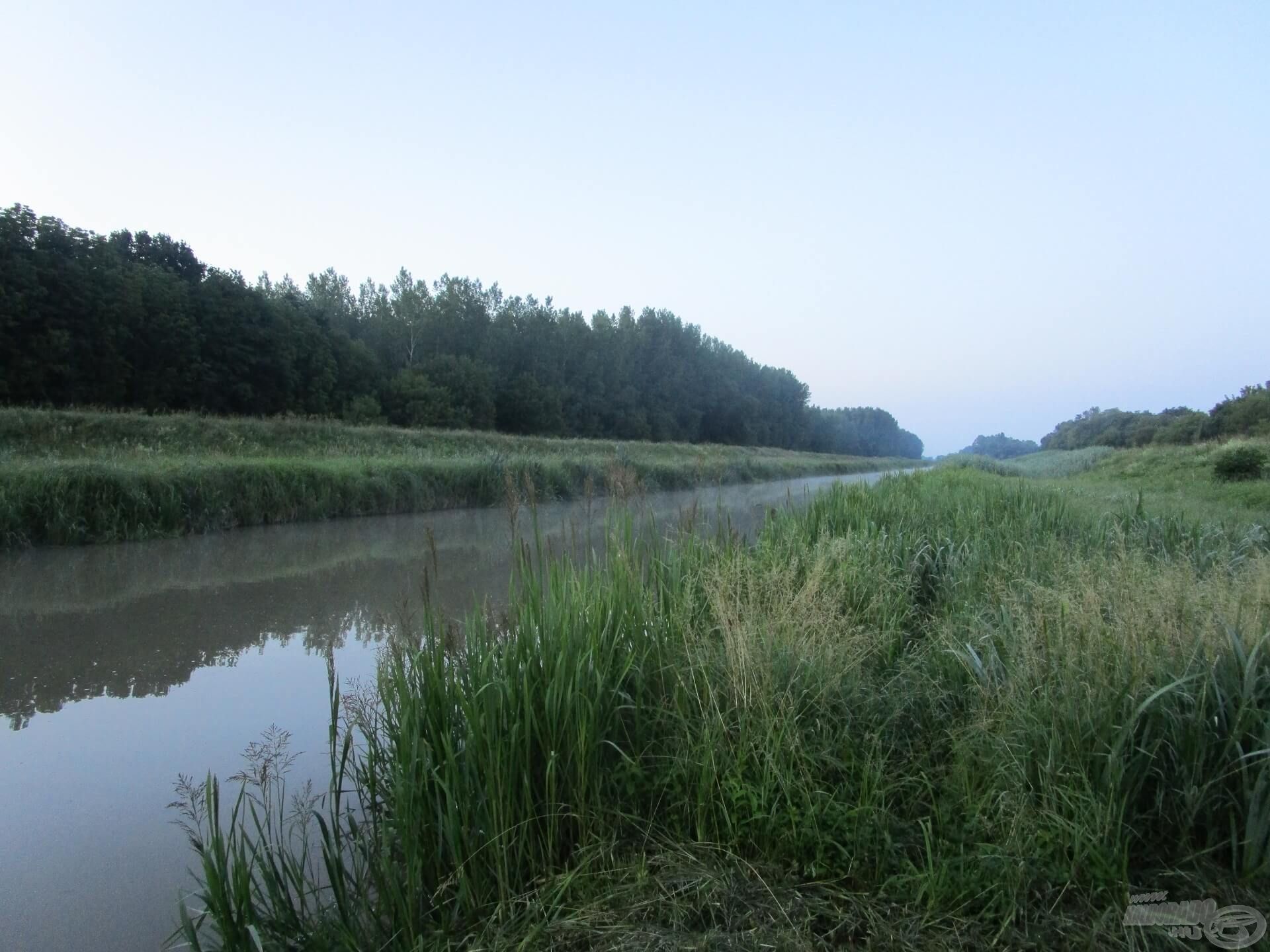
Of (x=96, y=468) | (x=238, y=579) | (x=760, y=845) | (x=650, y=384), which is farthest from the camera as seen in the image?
(x=650, y=384)

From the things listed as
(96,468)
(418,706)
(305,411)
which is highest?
(305,411)

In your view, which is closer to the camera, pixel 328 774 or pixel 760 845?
pixel 760 845

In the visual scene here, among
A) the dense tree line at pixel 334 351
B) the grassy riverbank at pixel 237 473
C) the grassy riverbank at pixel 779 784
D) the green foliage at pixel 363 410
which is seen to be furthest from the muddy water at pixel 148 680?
the green foliage at pixel 363 410

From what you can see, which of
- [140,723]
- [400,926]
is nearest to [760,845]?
[400,926]

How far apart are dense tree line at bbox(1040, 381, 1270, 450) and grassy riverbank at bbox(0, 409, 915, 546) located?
59.8 ft

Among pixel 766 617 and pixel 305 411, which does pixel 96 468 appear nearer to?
pixel 766 617

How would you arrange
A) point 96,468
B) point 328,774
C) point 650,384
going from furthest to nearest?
point 650,384 < point 96,468 < point 328,774

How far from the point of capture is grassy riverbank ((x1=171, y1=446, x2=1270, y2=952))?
1.93 meters

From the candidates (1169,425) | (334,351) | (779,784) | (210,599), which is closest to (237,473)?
(210,599)

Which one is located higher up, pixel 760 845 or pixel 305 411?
pixel 305 411

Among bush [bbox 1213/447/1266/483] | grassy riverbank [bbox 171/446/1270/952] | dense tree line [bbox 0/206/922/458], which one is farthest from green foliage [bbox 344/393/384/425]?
grassy riverbank [bbox 171/446/1270/952]

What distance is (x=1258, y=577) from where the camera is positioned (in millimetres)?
2746

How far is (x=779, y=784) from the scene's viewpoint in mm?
2273

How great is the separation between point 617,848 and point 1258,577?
7.99 ft
